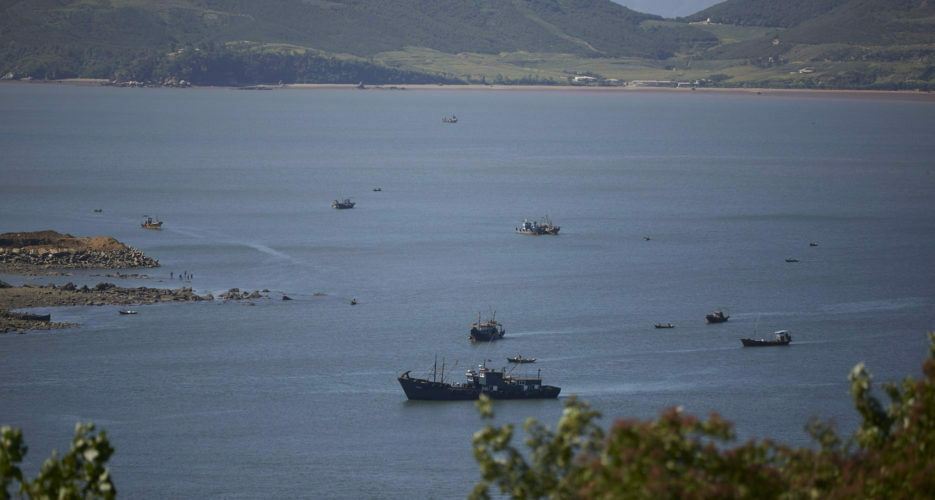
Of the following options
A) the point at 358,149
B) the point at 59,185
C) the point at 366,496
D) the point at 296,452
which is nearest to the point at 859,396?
the point at 366,496

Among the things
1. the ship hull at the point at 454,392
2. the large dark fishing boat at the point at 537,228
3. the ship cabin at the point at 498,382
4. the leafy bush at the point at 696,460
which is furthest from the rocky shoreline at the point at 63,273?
the leafy bush at the point at 696,460

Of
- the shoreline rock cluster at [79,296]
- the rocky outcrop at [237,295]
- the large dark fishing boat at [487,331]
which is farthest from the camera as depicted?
the rocky outcrop at [237,295]

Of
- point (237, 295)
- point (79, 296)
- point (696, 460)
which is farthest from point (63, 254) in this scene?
point (696, 460)

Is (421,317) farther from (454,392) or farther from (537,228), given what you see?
(537,228)

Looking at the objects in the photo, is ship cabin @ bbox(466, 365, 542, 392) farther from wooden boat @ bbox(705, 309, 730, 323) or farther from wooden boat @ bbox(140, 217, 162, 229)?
wooden boat @ bbox(140, 217, 162, 229)

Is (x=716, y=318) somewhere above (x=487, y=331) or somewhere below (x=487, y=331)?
above

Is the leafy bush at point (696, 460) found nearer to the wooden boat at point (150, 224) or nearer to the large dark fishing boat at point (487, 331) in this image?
the large dark fishing boat at point (487, 331)

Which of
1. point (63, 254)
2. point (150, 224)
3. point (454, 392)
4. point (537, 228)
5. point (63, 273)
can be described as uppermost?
point (537, 228)
